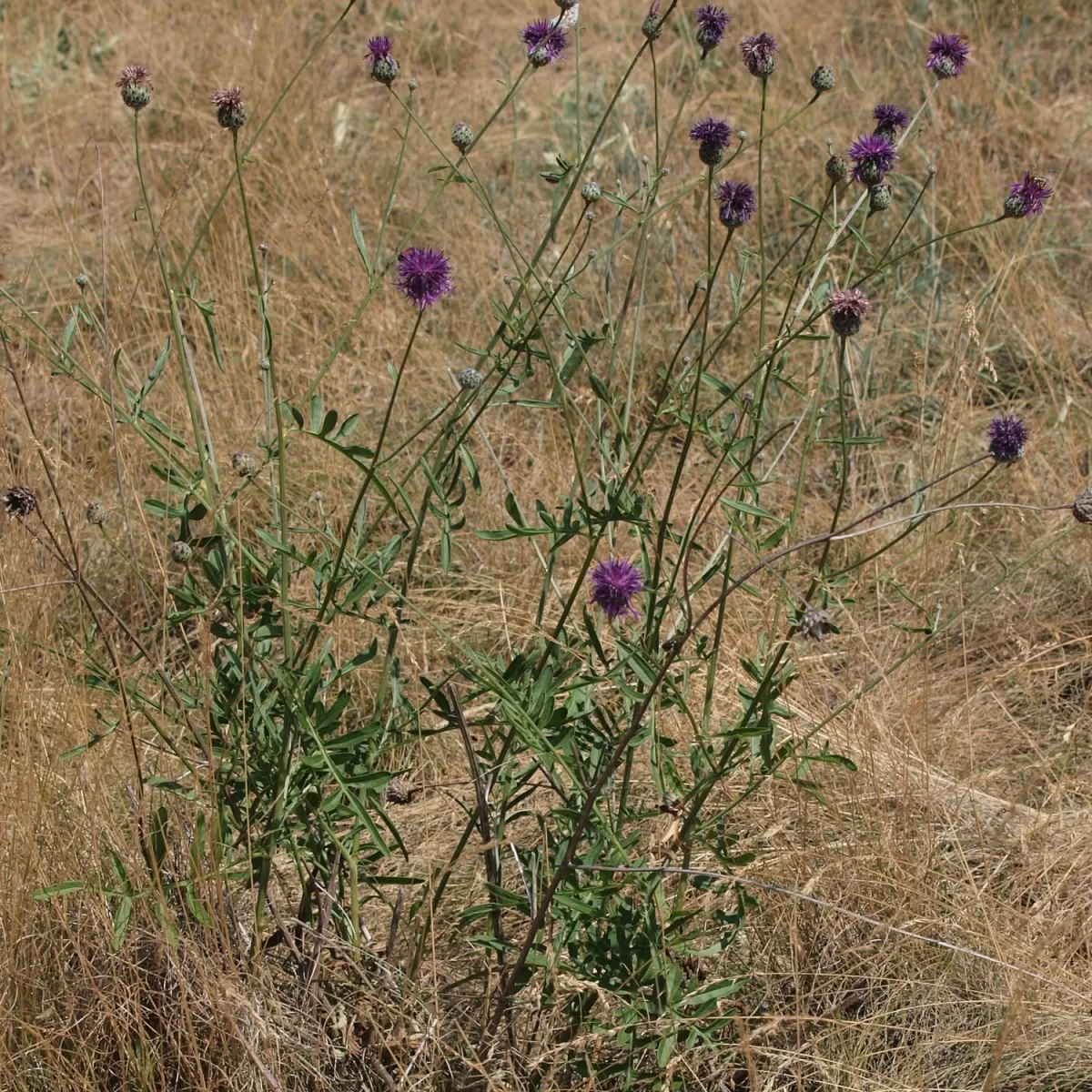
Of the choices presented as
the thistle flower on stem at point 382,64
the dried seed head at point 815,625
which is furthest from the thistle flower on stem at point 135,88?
the dried seed head at point 815,625

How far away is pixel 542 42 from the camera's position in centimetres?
228

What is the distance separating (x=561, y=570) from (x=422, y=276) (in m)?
1.42

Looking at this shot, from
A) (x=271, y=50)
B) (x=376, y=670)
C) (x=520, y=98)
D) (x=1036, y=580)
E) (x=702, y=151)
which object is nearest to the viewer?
(x=702, y=151)

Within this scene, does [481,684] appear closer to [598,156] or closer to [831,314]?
[831,314]

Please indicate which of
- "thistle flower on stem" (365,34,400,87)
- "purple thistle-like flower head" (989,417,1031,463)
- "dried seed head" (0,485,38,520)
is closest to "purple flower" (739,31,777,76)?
"thistle flower on stem" (365,34,400,87)

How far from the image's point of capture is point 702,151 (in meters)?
2.12

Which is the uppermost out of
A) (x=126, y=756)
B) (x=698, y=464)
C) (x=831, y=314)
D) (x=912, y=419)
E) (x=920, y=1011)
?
(x=831, y=314)

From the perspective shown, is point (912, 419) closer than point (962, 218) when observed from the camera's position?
Yes

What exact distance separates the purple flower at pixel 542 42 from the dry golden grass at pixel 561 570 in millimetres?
618

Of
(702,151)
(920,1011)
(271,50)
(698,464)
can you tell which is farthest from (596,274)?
(920,1011)

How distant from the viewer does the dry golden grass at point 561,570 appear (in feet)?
6.57

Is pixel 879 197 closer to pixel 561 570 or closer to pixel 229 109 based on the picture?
pixel 229 109

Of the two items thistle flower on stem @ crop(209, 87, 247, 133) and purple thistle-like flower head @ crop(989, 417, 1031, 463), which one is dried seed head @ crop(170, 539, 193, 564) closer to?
thistle flower on stem @ crop(209, 87, 247, 133)

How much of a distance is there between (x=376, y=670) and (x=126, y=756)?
0.64m
